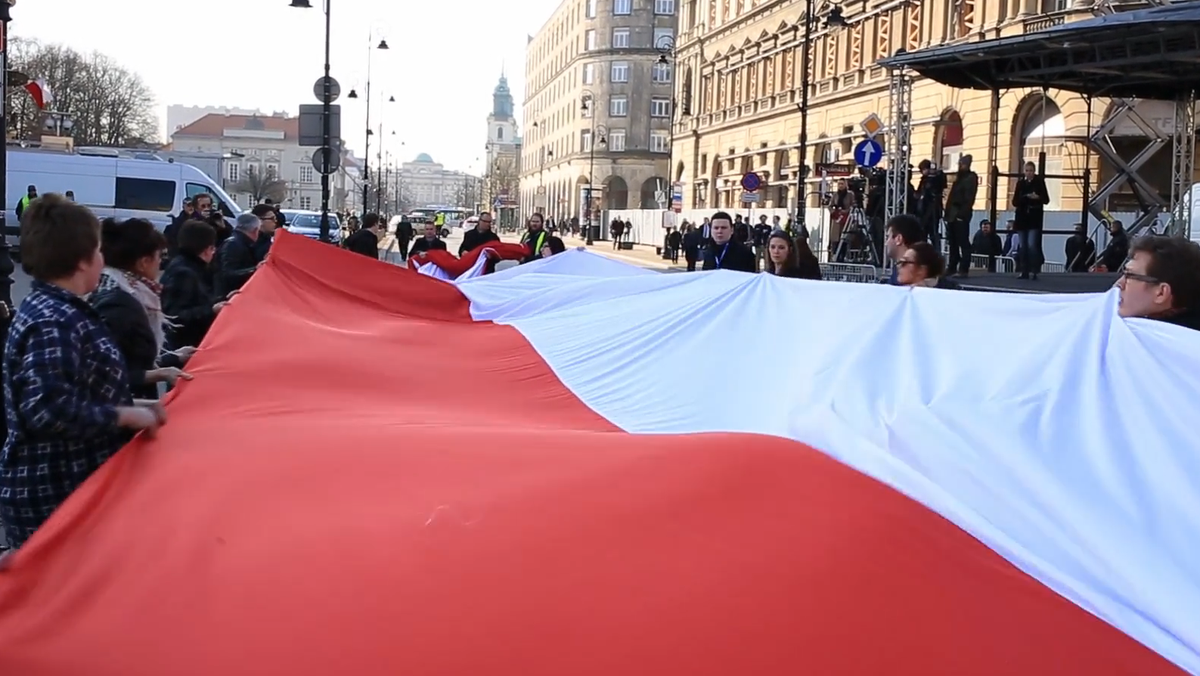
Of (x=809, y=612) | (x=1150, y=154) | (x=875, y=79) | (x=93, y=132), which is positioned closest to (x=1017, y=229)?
(x=1150, y=154)

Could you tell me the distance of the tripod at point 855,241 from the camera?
2527cm

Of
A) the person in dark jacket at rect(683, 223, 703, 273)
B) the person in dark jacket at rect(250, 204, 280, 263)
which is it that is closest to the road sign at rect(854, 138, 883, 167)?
the person in dark jacket at rect(683, 223, 703, 273)

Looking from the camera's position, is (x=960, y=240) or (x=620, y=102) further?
(x=620, y=102)

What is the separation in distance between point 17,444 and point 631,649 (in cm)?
218

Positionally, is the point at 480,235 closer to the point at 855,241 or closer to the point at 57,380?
the point at 855,241

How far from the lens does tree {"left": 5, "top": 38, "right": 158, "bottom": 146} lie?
65.6 metres

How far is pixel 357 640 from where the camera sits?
2922 mm

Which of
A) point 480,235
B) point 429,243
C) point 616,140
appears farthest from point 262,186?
point 480,235

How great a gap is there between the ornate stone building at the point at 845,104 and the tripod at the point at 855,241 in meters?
4.07

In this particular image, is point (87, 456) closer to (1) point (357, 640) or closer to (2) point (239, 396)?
(2) point (239, 396)

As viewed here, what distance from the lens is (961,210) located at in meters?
19.1

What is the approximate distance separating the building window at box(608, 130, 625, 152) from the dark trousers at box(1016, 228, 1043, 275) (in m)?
87.3

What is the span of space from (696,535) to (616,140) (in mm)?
104606

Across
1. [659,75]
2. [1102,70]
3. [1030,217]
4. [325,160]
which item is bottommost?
[1030,217]
